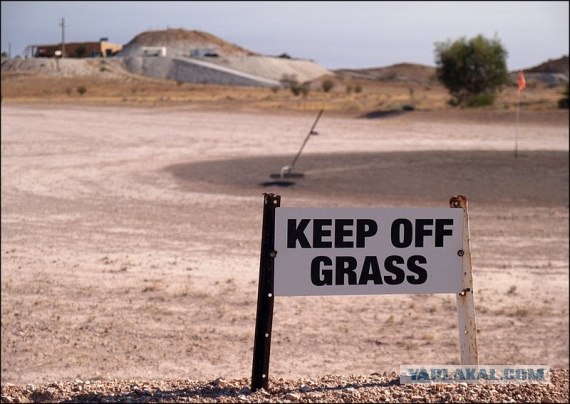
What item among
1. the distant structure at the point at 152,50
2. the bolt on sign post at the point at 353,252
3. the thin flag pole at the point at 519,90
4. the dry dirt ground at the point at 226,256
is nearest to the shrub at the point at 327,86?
the thin flag pole at the point at 519,90

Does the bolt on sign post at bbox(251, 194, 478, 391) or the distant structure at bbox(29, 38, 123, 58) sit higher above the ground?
the distant structure at bbox(29, 38, 123, 58)

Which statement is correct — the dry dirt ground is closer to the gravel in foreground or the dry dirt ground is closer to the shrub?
the gravel in foreground

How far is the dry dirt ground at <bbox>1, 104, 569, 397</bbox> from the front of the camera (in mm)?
11359

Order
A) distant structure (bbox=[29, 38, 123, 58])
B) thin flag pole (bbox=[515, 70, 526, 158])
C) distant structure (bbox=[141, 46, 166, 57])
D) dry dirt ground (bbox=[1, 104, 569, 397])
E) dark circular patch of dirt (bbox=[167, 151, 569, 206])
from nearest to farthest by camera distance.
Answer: dry dirt ground (bbox=[1, 104, 569, 397]) < distant structure (bbox=[29, 38, 123, 58]) < thin flag pole (bbox=[515, 70, 526, 158]) < distant structure (bbox=[141, 46, 166, 57]) < dark circular patch of dirt (bbox=[167, 151, 569, 206])

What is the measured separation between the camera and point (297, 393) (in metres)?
5.35

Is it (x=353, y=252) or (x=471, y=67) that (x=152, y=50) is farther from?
(x=471, y=67)

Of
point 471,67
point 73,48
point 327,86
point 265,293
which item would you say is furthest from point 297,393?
point 327,86

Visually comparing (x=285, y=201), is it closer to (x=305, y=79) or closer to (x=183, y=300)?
(x=183, y=300)

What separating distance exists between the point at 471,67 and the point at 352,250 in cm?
4333

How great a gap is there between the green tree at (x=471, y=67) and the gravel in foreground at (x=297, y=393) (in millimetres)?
35336

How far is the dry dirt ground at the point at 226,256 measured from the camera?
11.4 m

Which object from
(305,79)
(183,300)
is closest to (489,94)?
(183,300)

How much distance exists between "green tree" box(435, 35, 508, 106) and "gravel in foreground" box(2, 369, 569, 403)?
3534 centimetres

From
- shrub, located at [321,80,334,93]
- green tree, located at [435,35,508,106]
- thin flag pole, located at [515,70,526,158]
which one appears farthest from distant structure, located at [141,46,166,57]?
shrub, located at [321,80,334,93]
